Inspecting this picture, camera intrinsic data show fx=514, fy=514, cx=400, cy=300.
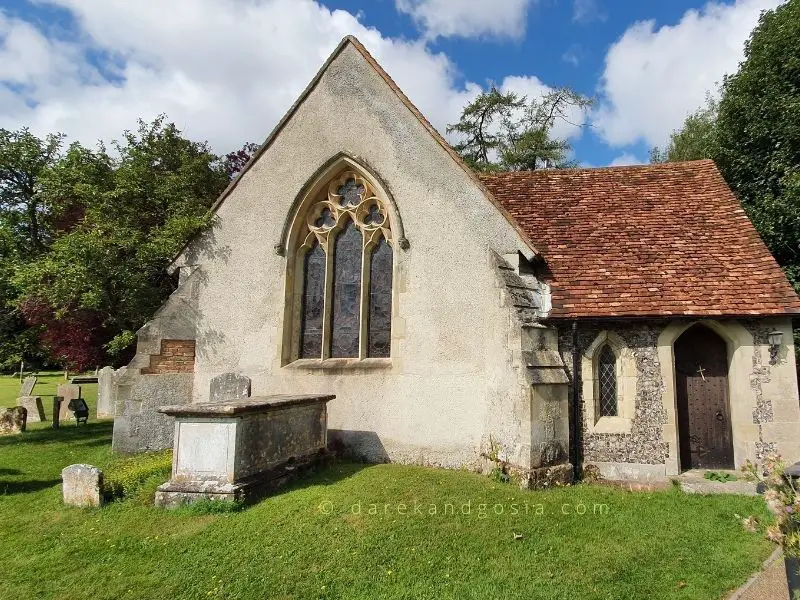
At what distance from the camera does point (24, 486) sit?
8.59 m

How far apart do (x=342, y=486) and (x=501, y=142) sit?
2318 centimetres

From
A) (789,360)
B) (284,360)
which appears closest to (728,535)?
(789,360)

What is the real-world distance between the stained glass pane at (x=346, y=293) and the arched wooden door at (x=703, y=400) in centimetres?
609

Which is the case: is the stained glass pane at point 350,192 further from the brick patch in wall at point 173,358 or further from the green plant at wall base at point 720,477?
the green plant at wall base at point 720,477

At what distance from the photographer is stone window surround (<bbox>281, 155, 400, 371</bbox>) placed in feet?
33.2

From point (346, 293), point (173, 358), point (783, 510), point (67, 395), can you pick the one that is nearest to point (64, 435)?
point (67, 395)

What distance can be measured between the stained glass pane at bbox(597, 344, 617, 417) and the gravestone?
608 inches

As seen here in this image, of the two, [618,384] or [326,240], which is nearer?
[618,384]

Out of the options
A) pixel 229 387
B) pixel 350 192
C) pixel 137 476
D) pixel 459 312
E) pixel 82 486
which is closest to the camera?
pixel 82 486

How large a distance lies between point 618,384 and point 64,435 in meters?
13.1

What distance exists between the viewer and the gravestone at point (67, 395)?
16031mm

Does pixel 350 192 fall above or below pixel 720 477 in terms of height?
above

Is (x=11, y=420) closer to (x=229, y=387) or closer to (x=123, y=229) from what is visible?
(x=123, y=229)

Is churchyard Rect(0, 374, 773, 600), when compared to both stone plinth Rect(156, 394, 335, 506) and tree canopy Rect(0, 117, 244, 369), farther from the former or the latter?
tree canopy Rect(0, 117, 244, 369)
